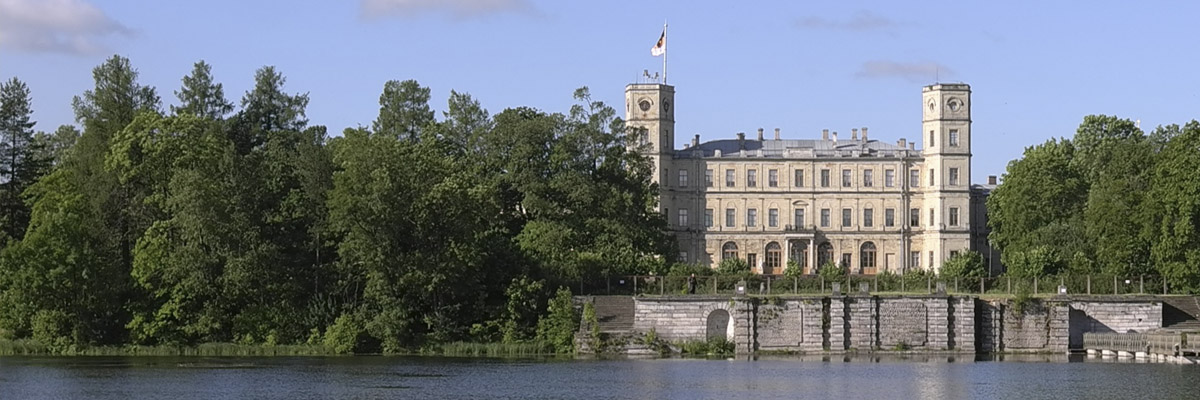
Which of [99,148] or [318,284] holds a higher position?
[99,148]

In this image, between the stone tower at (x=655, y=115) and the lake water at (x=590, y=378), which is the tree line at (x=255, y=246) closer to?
the lake water at (x=590, y=378)

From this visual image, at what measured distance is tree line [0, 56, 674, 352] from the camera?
190 feet

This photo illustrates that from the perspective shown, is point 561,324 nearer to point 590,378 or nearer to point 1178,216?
point 590,378

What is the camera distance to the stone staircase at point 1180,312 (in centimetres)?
Answer: 5932

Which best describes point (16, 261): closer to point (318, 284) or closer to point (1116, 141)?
point (318, 284)

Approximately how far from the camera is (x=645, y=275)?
211 feet

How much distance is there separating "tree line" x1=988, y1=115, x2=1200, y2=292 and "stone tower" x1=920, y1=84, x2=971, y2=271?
35.2ft

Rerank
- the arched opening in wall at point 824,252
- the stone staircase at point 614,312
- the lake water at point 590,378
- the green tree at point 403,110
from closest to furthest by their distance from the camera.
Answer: the lake water at point 590,378 → the stone staircase at point 614,312 → the green tree at point 403,110 → the arched opening in wall at point 824,252

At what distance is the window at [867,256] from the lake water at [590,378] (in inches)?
1803

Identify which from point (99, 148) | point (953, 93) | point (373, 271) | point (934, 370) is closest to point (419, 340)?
point (373, 271)

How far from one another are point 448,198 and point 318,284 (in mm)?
4971

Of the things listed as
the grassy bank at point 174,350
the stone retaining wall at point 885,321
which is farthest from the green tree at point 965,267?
the grassy bank at point 174,350

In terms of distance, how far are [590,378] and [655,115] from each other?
51.6 meters

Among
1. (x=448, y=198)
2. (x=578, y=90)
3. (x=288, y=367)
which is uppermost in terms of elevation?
(x=578, y=90)
